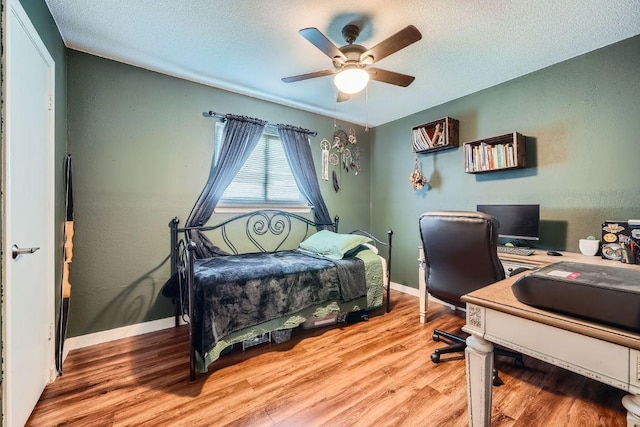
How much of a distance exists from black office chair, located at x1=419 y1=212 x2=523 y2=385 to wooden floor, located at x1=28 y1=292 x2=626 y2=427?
0.22m

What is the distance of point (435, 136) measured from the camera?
3.17 meters

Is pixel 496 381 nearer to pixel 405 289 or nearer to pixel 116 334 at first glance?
pixel 405 289

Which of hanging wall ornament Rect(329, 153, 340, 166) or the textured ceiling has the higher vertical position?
the textured ceiling

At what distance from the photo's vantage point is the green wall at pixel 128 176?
88.0 inches

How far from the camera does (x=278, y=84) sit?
111 inches

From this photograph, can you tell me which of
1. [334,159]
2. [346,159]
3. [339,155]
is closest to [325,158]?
[334,159]

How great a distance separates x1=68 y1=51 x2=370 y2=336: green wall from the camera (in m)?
2.24

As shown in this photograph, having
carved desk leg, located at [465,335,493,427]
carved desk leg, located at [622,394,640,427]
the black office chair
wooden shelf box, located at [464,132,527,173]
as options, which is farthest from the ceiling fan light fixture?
carved desk leg, located at [622,394,640,427]

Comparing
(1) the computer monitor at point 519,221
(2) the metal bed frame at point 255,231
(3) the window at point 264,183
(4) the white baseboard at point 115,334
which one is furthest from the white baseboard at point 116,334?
(1) the computer monitor at point 519,221

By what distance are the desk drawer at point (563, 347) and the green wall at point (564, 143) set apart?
206 centimetres

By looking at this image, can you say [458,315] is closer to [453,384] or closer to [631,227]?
[453,384]

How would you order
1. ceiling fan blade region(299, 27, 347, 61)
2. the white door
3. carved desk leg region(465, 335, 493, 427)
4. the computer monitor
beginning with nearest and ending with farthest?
carved desk leg region(465, 335, 493, 427) < the white door < ceiling fan blade region(299, 27, 347, 61) < the computer monitor

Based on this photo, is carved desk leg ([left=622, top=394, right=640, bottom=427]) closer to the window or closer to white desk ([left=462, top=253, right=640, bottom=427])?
white desk ([left=462, top=253, right=640, bottom=427])

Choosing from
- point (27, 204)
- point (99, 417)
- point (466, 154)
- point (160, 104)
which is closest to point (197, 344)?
point (99, 417)
